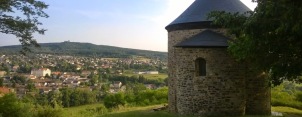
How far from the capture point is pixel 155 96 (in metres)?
29.9

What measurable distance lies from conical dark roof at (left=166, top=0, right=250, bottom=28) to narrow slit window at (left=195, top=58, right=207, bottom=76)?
6.11 ft

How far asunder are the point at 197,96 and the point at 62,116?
1250cm

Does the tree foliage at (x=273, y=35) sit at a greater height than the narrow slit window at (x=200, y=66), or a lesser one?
greater

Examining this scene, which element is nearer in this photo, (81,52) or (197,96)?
(197,96)

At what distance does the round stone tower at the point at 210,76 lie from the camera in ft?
44.2

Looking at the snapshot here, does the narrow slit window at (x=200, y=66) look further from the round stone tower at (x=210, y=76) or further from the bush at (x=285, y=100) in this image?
the bush at (x=285, y=100)

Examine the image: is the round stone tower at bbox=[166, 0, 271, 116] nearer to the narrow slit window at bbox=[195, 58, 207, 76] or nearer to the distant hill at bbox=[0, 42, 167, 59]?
the narrow slit window at bbox=[195, 58, 207, 76]

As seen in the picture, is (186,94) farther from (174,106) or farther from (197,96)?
(174,106)

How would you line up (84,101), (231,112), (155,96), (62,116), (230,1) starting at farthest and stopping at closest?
(84,101) → (155,96) → (62,116) → (230,1) → (231,112)

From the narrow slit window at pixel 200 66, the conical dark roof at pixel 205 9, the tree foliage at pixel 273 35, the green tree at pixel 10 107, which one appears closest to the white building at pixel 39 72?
the green tree at pixel 10 107

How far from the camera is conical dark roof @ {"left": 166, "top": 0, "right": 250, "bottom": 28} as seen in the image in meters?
14.7

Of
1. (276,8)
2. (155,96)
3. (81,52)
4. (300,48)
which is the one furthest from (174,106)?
(81,52)

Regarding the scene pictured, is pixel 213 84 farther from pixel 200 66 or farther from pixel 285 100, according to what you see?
pixel 285 100

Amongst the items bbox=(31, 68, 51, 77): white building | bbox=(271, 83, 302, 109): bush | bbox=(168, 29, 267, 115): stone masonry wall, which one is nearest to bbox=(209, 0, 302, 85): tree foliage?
bbox=(168, 29, 267, 115): stone masonry wall
